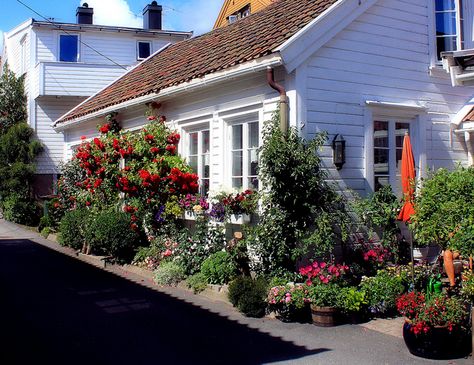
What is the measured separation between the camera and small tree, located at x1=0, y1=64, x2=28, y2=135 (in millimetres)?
Result: 22438

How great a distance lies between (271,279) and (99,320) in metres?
2.41

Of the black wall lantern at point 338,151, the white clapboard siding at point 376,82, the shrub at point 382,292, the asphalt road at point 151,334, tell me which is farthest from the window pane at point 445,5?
the asphalt road at point 151,334

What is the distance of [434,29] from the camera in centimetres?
1032

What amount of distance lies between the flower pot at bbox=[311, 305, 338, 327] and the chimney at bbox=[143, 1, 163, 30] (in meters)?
21.5

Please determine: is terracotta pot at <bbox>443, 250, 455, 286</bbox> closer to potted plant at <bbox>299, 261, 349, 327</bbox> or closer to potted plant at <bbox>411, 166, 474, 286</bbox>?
potted plant at <bbox>299, 261, 349, 327</bbox>

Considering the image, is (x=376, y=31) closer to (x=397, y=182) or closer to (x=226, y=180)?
(x=397, y=182)

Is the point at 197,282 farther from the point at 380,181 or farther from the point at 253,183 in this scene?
the point at 380,181

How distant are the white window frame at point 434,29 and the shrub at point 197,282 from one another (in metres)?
5.71

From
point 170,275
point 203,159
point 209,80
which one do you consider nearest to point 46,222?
point 203,159

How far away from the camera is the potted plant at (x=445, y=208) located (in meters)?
5.33

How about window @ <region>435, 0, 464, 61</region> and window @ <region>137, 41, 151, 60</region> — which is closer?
window @ <region>435, 0, 464, 61</region>

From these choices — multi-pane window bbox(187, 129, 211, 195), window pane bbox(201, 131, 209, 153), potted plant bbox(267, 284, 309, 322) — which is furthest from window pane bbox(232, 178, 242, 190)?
potted plant bbox(267, 284, 309, 322)

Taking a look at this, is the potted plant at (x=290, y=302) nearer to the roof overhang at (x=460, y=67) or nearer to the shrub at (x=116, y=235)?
the roof overhang at (x=460, y=67)

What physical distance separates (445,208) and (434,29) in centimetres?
602
